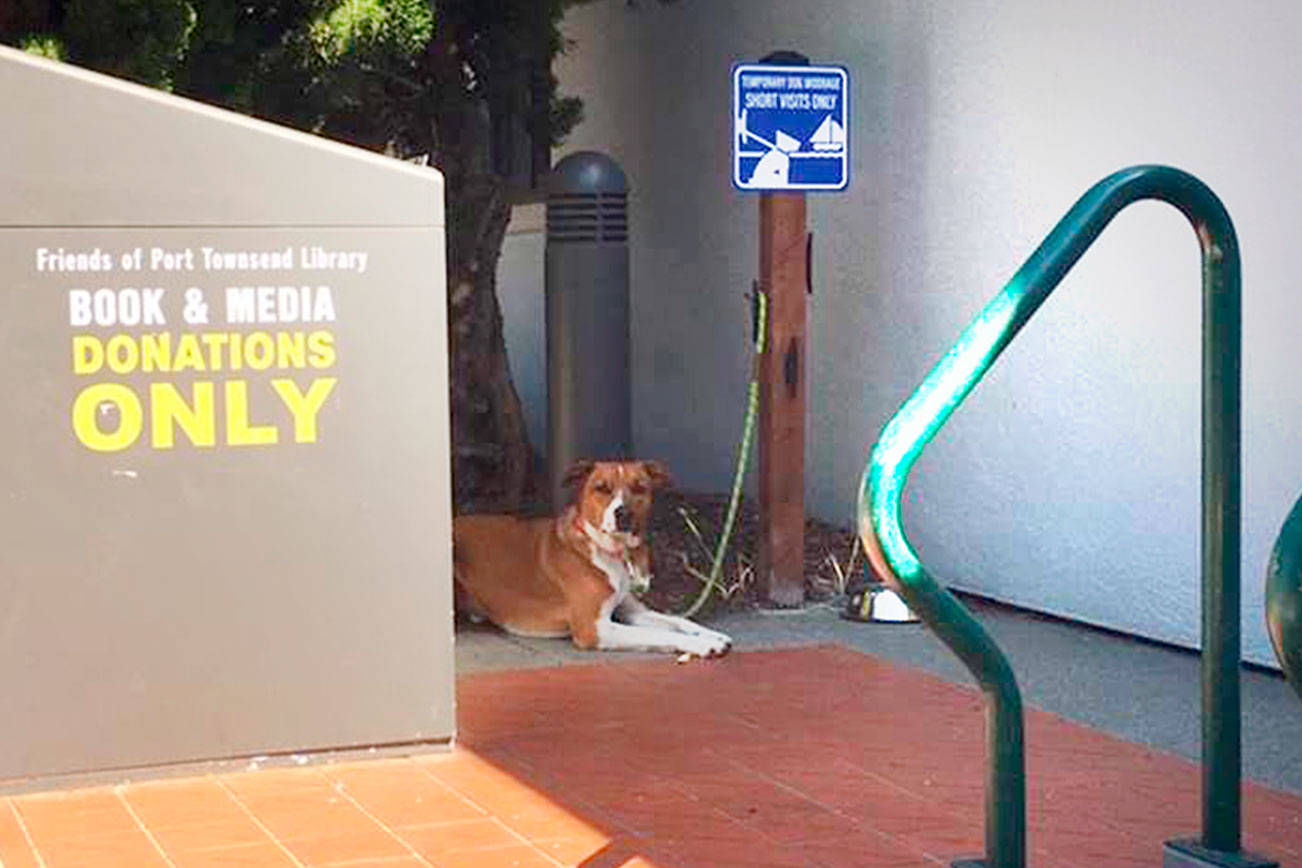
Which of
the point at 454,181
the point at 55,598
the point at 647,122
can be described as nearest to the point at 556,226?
the point at 454,181

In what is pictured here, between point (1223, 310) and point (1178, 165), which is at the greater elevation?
point (1178, 165)

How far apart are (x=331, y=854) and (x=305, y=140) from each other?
207 centimetres

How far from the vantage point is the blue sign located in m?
8.95

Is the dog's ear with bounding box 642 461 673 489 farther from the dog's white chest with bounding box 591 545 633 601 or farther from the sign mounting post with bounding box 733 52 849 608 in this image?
the sign mounting post with bounding box 733 52 849 608

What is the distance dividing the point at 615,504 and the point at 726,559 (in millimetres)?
1799

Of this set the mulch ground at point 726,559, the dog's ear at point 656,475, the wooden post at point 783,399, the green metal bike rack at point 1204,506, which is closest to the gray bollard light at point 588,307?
the mulch ground at point 726,559

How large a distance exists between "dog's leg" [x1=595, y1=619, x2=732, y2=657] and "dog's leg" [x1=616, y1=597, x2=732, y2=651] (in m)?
0.02

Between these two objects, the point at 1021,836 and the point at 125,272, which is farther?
the point at 125,272

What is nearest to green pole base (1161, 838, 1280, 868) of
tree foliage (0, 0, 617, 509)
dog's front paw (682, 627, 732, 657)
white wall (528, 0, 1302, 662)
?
white wall (528, 0, 1302, 662)

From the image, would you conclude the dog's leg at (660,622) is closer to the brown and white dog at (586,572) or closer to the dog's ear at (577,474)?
the brown and white dog at (586,572)

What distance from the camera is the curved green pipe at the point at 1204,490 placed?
4305 millimetres

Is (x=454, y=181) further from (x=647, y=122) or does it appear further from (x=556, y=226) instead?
(x=647, y=122)

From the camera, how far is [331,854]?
5711 millimetres

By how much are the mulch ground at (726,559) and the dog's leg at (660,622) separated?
2.01 ft
